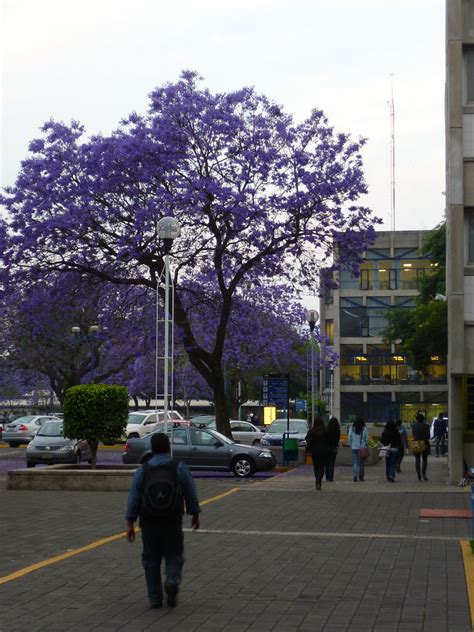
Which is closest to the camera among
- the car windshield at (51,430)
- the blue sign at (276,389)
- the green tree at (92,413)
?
the green tree at (92,413)

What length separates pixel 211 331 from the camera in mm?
42875

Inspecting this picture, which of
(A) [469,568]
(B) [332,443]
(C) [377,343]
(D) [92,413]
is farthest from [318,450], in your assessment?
(C) [377,343]

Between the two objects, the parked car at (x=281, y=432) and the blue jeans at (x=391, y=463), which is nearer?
the blue jeans at (x=391, y=463)

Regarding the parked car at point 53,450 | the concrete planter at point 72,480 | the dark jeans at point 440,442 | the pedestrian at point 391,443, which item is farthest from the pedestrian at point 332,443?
the dark jeans at point 440,442

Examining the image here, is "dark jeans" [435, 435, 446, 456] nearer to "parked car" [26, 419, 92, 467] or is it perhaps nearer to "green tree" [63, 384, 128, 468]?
"parked car" [26, 419, 92, 467]

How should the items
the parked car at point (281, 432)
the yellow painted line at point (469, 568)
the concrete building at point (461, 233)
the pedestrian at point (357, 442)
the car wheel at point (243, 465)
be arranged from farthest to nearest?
the parked car at point (281, 432) < the car wheel at point (243, 465) < the pedestrian at point (357, 442) < the concrete building at point (461, 233) < the yellow painted line at point (469, 568)

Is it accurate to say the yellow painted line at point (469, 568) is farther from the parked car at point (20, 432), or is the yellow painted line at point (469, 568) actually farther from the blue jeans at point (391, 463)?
the parked car at point (20, 432)

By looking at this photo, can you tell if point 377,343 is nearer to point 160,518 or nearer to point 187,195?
point 187,195

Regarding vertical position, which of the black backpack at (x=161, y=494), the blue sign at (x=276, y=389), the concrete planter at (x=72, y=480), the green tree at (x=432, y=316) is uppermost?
the green tree at (x=432, y=316)

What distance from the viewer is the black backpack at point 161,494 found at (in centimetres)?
985

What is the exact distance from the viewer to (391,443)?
28.4 metres

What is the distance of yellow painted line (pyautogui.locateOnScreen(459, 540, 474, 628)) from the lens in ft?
34.3

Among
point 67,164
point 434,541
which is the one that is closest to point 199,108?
point 67,164

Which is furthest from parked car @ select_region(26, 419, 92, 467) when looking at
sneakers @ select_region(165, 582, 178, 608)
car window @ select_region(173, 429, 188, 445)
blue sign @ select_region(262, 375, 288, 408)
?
sneakers @ select_region(165, 582, 178, 608)
